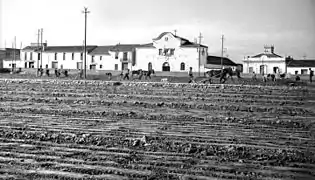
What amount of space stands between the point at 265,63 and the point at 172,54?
542 inches

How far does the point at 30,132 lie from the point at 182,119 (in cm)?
484

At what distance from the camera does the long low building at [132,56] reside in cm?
5097

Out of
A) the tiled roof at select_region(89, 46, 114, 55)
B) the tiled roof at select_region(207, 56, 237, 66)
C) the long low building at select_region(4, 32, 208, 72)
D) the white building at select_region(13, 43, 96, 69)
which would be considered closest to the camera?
the long low building at select_region(4, 32, 208, 72)

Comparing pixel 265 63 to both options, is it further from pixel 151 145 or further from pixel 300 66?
pixel 151 145

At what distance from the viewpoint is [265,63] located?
53.0 metres

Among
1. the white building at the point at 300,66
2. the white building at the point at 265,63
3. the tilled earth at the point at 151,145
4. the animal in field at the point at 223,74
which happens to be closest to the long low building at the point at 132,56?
the white building at the point at 265,63

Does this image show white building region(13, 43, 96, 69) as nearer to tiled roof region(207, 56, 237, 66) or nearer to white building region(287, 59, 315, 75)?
tiled roof region(207, 56, 237, 66)

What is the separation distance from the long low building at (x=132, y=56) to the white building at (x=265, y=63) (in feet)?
24.2

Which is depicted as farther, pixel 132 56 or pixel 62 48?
pixel 62 48

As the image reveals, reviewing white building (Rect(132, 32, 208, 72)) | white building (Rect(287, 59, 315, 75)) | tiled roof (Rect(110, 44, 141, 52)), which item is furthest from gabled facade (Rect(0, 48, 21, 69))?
white building (Rect(287, 59, 315, 75))

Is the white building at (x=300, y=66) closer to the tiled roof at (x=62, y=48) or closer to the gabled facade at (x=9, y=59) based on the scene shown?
the tiled roof at (x=62, y=48)

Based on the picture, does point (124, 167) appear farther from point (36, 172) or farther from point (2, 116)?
point (2, 116)

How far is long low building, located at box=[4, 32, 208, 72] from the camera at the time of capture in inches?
2007

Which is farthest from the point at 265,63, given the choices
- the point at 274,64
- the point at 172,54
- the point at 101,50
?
the point at 101,50
